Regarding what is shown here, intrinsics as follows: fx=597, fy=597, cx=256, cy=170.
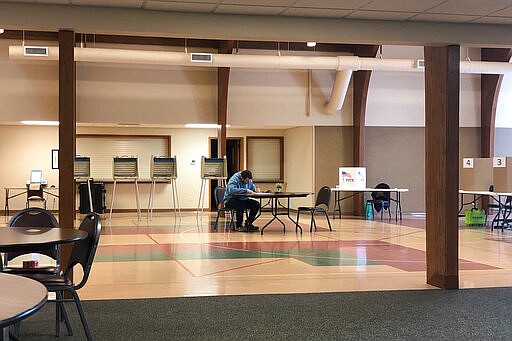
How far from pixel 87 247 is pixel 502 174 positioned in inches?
402

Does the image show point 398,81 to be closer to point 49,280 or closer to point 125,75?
point 125,75

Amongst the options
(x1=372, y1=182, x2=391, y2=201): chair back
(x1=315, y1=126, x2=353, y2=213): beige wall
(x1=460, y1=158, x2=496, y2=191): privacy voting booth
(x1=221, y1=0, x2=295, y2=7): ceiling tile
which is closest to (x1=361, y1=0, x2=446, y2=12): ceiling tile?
(x1=221, y1=0, x2=295, y2=7): ceiling tile

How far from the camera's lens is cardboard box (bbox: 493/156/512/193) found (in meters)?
11.8

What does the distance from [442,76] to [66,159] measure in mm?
3564

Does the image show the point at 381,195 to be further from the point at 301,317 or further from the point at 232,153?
the point at 301,317

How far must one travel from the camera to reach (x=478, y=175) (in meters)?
13.1

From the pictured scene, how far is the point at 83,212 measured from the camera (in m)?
15.8

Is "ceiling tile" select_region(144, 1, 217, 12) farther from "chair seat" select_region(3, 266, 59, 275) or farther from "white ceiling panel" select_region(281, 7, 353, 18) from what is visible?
"chair seat" select_region(3, 266, 59, 275)

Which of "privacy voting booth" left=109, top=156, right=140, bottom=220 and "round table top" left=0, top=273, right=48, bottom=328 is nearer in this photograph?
"round table top" left=0, top=273, right=48, bottom=328

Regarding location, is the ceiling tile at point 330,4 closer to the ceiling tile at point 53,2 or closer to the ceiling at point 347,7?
the ceiling at point 347,7

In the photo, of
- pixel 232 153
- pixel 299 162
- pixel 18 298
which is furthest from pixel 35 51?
pixel 18 298

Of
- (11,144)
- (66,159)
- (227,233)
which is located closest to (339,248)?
(227,233)

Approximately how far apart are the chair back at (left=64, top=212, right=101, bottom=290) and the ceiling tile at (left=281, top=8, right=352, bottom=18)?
2.63 meters

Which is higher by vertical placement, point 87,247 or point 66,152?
point 66,152
